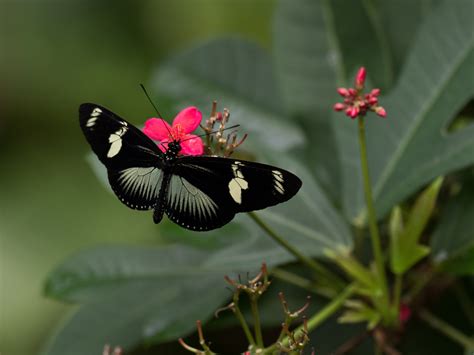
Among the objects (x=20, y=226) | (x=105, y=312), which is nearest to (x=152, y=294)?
(x=105, y=312)

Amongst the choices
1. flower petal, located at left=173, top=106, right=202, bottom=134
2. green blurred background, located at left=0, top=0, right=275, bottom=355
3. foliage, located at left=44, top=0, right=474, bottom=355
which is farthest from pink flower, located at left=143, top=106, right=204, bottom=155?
green blurred background, located at left=0, top=0, right=275, bottom=355

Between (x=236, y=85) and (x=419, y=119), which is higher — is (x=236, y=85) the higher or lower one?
the higher one

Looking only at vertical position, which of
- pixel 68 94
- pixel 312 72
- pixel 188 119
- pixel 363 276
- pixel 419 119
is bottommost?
pixel 363 276

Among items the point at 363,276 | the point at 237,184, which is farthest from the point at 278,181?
the point at 363,276

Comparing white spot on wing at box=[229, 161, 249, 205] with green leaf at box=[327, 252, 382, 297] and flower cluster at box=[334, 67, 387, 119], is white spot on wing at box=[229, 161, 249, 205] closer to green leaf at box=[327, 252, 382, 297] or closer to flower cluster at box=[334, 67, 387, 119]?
flower cluster at box=[334, 67, 387, 119]

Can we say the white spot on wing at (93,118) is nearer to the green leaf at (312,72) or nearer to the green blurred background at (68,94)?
the green leaf at (312,72)

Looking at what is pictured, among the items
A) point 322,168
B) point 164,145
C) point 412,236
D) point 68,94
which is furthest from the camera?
point 68,94

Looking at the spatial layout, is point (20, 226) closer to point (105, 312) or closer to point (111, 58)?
point (111, 58)

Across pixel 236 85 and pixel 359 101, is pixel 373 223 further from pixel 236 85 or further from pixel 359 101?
pixel 236 85
